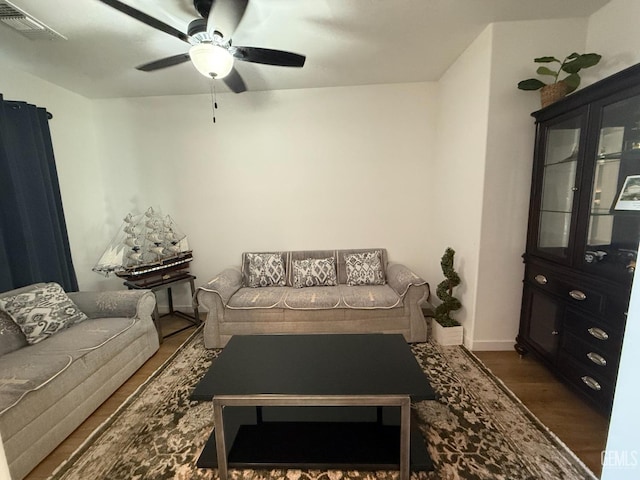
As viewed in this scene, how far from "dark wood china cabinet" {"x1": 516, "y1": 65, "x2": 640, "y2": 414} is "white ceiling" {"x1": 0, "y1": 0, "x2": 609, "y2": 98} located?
916 millimetres

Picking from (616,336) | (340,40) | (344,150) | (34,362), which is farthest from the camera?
(344,150)

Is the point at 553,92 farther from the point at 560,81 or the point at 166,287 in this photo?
the point at 166,287

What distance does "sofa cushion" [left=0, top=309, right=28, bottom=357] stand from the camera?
5.99 ft

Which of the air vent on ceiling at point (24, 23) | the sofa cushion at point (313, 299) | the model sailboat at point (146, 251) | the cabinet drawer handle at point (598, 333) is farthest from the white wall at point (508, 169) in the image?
the air vent on ceiling at point (24, 23)

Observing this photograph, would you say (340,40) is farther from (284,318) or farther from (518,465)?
(518,465)

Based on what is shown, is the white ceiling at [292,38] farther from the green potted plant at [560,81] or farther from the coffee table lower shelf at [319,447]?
the coffee table lower shelf at [319,447]

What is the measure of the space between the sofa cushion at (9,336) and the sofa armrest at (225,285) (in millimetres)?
1194

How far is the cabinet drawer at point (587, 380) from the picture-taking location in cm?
153

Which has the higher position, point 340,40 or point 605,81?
point 340,40

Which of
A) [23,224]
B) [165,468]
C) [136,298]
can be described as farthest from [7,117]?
[165,468]

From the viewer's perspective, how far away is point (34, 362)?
1656mm

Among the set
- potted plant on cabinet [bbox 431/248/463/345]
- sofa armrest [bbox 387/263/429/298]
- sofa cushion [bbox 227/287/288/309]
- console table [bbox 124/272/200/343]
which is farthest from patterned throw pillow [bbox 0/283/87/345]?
potted plant on cabinet [bbox 431/248/463/345]

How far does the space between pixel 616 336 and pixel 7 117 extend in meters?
4.69

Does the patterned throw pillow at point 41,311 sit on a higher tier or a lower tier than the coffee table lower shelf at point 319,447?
higher
